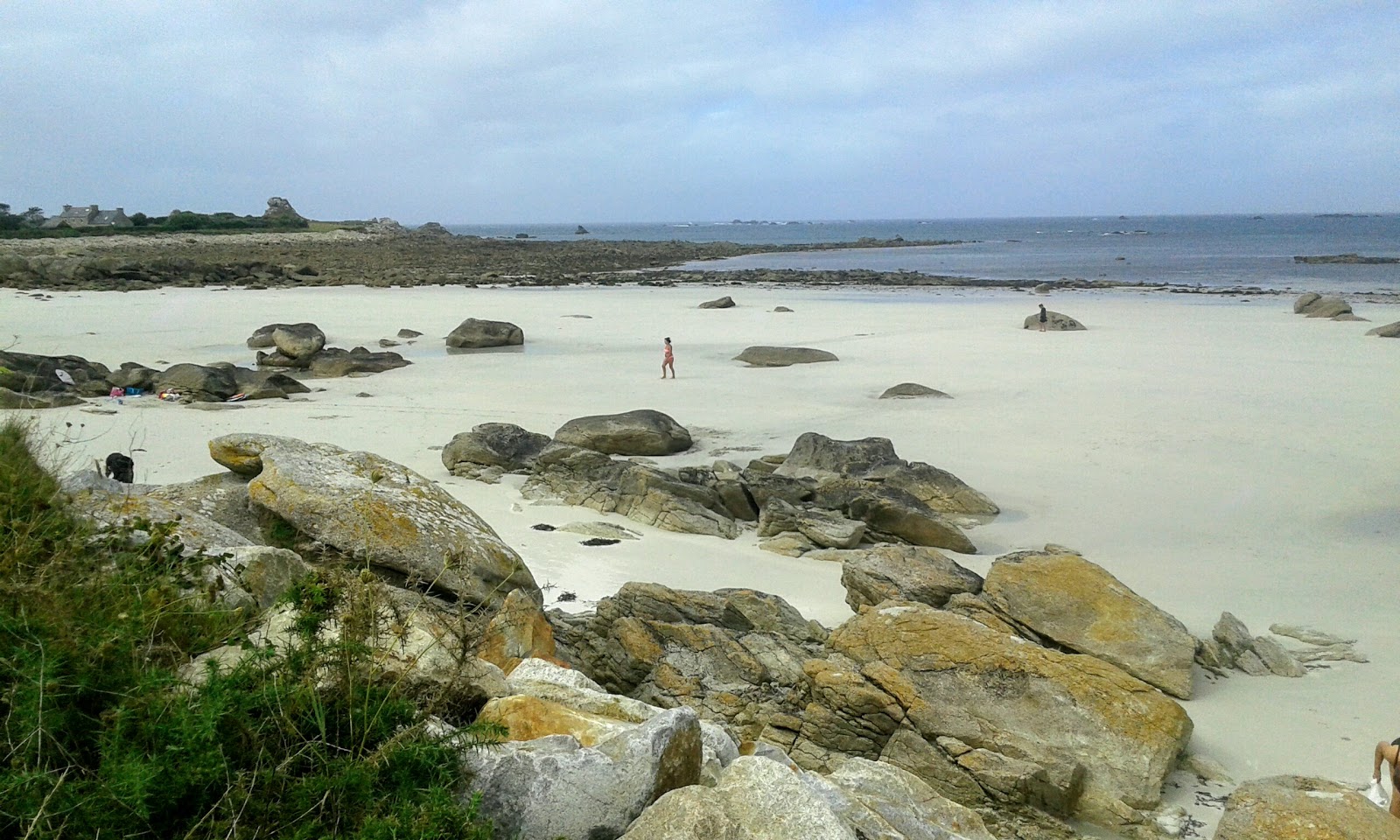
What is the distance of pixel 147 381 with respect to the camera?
18719 mm

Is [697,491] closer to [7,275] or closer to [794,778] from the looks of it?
[794,778]

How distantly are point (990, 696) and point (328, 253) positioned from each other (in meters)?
65.6

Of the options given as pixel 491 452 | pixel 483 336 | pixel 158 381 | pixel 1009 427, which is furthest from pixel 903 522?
pixel 483 336

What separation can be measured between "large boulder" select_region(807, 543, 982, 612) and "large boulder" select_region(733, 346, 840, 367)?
15314 mm

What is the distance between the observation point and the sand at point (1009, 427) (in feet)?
30.6

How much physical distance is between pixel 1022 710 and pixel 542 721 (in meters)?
3.46

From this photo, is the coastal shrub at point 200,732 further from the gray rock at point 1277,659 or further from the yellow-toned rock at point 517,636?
the gray rock at point 1277,659

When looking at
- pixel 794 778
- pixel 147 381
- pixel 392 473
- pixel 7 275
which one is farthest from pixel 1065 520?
pixel 7 275

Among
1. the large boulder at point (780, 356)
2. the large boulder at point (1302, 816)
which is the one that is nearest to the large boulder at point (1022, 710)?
the large boulder at point (1302, 816)

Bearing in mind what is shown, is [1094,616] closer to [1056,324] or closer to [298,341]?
[298,341]

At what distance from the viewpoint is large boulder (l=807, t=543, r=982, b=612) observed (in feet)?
27.5

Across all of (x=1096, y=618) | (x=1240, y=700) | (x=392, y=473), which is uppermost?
(x=392, y=473)

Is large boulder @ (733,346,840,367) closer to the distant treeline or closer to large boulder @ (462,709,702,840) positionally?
large boulder @ (462,709,702,840)

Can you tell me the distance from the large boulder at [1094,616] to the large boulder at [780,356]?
52.5 ft
